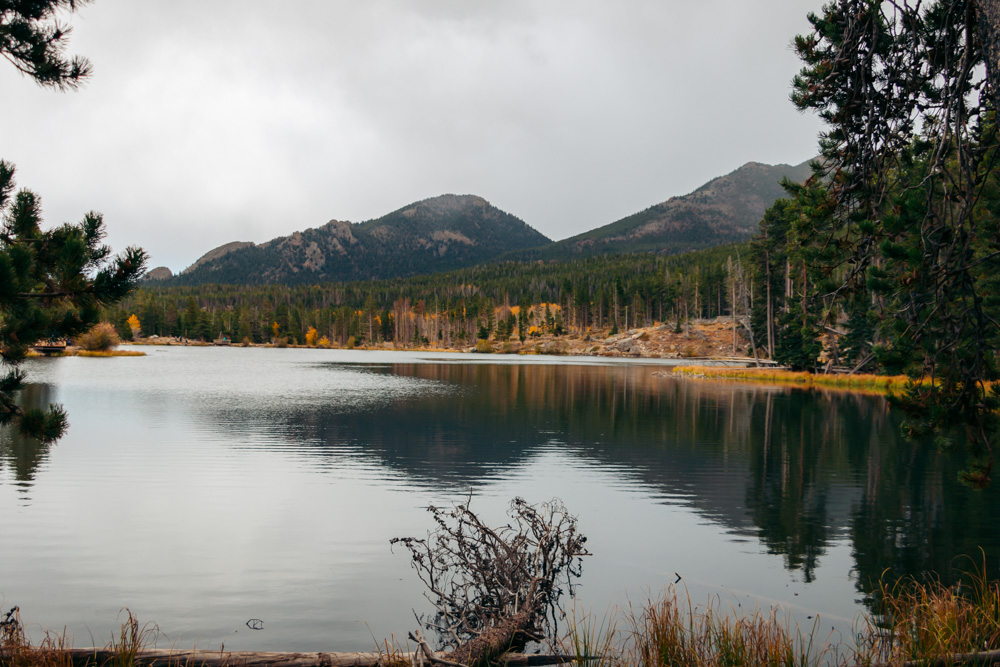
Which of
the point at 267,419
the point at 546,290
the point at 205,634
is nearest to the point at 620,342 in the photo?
the point at 546,290

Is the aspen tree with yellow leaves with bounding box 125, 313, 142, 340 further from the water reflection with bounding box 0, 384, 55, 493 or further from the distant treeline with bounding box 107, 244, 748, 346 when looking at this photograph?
the water reflection with bounding box 0, 384, 55, 493

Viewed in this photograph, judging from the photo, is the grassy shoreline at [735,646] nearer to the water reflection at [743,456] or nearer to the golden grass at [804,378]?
the water reflection at [743,456]

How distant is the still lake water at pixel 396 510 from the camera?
8922 mm

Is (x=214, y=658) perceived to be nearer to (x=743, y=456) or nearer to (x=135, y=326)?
(x=743, y=456)

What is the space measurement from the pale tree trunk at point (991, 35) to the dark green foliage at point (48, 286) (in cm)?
953

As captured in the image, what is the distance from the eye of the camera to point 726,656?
607cm

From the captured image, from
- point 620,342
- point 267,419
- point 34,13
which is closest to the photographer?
point 34,13

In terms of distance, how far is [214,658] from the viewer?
5.42 m

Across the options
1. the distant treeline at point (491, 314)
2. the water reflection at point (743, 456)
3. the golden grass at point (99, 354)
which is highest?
the distant treeline at point (491, 314)

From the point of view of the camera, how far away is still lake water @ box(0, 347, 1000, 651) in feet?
Answer: 29.3

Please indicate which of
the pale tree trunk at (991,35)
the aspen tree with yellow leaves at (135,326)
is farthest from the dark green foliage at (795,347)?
the aspen tree with yellow leaves at (135,326)

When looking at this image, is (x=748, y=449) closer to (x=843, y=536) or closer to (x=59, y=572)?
(x=843, y=536)

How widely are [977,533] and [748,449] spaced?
33.7 feet

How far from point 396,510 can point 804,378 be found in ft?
159
